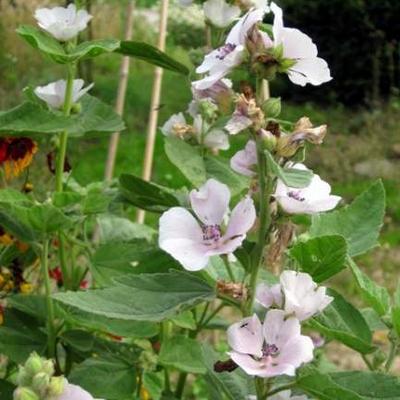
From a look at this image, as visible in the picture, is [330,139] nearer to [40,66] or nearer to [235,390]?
[40,66]

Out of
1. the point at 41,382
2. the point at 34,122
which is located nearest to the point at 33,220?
the point at 34,122

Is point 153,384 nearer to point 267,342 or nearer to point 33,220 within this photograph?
point 33,220

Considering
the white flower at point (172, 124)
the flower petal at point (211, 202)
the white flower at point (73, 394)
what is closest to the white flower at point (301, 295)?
the flower petal at point (211, 202)

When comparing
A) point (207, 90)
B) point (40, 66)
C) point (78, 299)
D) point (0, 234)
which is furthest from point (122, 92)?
point (40, 66)

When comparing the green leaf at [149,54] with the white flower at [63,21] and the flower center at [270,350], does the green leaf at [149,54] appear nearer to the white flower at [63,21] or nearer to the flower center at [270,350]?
the white flower at [63,21]

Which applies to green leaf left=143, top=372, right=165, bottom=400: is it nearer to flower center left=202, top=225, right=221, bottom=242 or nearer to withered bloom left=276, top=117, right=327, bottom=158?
flower center left=202, top=225, right=221, bottom=242

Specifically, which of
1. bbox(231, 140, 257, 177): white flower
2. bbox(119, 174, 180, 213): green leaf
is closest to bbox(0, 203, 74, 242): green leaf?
bbox(119, 174, 180, 213): green leaf
